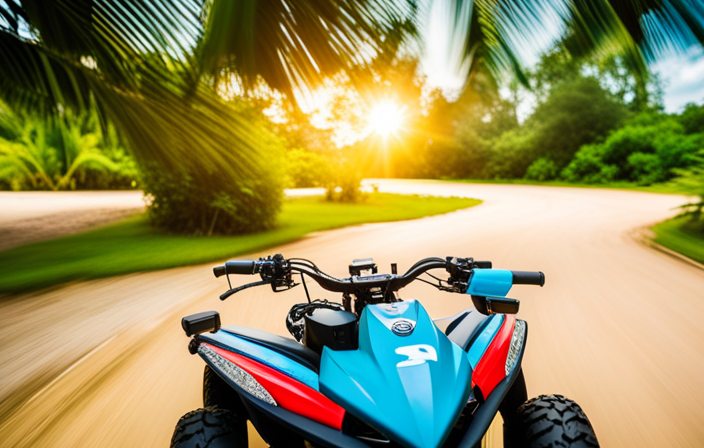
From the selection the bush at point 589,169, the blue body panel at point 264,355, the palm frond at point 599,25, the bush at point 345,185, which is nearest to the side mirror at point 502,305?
the blue body panel at point 264,355

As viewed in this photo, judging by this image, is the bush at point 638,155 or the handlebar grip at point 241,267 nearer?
the handlebar grip at point 241,267

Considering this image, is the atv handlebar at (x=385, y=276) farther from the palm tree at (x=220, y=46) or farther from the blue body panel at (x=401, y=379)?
the palm tree at (x=220, y=46)

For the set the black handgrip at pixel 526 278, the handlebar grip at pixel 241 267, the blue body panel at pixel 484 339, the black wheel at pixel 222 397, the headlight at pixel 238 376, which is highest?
the black handgrip at pixel 526 278

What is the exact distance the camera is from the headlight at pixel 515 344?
4.80 feet

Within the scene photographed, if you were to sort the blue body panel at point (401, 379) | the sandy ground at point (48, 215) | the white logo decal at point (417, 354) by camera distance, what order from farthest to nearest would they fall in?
the sandy ground at point (48, 215), the white logo decal at point (417, 354), the blue body panel at point (401, 379)

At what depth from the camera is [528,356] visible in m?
2.79

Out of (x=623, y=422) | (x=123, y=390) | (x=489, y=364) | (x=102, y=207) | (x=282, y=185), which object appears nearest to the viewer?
(x=489, y=364)

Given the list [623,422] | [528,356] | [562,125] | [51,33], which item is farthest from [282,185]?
[562,125]

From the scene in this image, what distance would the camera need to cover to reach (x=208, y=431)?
1292 millimetres

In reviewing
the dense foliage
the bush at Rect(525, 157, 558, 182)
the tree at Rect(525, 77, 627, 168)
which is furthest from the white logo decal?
the tree at Rect(525, 77, 627, 168)

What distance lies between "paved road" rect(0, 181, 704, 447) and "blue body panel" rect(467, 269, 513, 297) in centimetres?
93

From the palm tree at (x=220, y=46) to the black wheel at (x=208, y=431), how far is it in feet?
7.38

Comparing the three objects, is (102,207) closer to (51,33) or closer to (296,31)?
(51,33)

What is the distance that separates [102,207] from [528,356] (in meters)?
12.3
